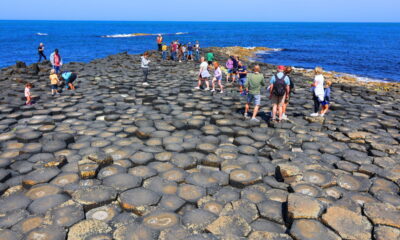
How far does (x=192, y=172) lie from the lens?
570cm

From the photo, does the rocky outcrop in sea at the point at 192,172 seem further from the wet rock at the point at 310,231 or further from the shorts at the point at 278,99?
the shorts at the point at 278,99

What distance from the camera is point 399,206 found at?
4.62m

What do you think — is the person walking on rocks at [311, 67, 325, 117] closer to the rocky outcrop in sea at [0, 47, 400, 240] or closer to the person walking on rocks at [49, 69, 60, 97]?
the rocky outcrop in sea at [0, 47, 400, 240]

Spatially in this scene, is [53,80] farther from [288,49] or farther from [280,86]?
[288,49]

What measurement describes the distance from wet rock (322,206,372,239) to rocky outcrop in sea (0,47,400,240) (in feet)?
0.05

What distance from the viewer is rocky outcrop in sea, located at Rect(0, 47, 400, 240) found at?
4043mm

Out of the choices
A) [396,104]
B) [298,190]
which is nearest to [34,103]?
[298,190]

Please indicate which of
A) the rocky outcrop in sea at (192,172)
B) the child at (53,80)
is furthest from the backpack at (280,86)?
the child at (53,80)

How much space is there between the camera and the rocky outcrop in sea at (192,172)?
13.3ft

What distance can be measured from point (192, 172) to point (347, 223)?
2.87m

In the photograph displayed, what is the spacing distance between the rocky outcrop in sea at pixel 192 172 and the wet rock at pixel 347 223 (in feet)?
0.05

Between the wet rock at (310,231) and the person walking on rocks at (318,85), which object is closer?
the wet rock at (310,231)

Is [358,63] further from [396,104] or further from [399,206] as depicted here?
[399,206]

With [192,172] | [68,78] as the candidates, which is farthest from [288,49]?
[192,172]
